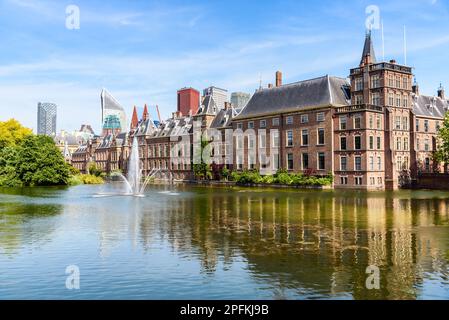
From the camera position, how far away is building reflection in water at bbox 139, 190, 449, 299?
14062mm

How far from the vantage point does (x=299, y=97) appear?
7125 centimetres

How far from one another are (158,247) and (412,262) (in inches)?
407

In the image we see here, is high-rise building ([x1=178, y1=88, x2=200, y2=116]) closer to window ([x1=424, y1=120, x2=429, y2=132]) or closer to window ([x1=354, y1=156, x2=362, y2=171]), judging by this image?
window ([x1=424, y1=120, x2=429, y2=132])

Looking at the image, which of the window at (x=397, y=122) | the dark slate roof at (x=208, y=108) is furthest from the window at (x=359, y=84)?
the dark slate roof at (x=208, y=108)

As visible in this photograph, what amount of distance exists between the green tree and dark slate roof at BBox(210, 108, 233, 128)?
30.8m

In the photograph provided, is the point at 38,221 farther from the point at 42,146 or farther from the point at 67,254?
the point at 42,146

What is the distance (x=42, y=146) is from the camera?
7981cm

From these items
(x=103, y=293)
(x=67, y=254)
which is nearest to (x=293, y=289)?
(x=103, y=293)

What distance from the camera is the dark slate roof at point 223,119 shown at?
3504 inches

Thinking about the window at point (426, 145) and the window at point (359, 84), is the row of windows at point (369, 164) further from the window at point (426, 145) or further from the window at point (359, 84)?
the window at point (426, 145)

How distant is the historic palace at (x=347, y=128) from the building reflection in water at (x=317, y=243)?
29.0m

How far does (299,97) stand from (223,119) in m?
22.9

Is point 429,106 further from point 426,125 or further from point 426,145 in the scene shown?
point 426,145
